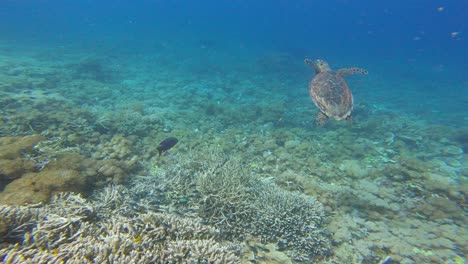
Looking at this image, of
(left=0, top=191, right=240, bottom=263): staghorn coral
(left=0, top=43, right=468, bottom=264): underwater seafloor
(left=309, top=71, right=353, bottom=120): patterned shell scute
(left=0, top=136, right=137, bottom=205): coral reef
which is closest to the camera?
(left=0, top=191, right=240, bottom=263): staghorn coral

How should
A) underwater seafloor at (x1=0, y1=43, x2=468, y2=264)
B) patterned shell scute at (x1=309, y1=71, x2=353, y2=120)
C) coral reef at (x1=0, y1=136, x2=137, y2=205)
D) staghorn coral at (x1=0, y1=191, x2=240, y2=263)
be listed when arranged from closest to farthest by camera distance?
staghorn coral at (x1=0, y1=191, x2=240, y2=263) → underwater seafloor at (x1=0, y1=43, x2=468, y2=264) → coral reef at (x1=0, y1=136, x2=137, y2=205) → patterned shell scute at (x1=309, y1=71, x2=353, y2=120)

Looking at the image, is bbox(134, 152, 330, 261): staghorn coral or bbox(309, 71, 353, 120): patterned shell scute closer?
bbox(134, 152, 330, 261): staghorn coral

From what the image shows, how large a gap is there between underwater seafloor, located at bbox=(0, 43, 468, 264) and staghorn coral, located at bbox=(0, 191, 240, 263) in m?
0.01

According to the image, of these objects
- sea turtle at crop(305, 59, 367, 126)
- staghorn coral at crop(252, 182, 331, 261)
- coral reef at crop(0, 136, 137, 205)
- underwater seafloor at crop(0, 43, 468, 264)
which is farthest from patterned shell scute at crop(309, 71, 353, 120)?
coral reef at crop(0, 136, 137, 205)

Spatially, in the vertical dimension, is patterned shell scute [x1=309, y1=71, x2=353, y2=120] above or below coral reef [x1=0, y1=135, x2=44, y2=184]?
above

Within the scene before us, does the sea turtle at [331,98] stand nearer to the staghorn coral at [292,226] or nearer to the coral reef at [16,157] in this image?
the staghorn coral at [292,226]

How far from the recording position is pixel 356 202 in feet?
20.5

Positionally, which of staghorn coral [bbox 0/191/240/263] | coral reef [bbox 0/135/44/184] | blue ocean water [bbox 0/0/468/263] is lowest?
blue ocean water [bbox 0/0/468/263]

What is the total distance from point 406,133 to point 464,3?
155 meters

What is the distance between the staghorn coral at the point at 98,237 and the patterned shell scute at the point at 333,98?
517 cm

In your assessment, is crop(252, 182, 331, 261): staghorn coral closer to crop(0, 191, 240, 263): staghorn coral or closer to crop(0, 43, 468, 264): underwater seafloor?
crop(0, 43, 468, 264): underwater seafloor

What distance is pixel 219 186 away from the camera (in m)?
4.91

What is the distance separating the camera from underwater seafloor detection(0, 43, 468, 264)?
10.5 feet

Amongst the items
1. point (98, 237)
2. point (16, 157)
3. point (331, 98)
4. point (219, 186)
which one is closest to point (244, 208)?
point (219, 186)
